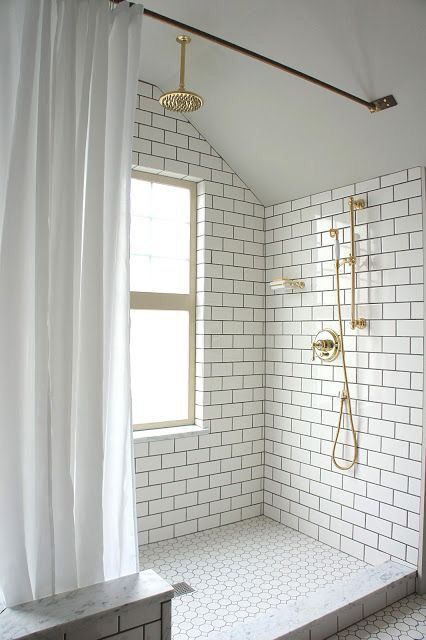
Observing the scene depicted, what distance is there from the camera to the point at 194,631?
211 centimetres

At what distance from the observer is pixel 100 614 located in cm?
143

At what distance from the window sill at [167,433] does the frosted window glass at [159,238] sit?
0.92 m

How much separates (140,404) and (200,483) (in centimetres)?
67

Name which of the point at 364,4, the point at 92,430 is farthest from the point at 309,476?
the point at 364,4

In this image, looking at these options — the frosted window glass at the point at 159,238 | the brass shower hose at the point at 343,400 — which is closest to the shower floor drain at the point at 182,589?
the brass shower hose at the point at 343,400

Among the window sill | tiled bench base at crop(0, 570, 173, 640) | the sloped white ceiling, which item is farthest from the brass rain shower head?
tiled bench base at crop(0, 570, 173, 640)

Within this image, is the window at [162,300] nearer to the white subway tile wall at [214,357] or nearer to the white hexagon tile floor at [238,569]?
the white subway tile wall at [214,357]

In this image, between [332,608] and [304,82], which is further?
[304,82]

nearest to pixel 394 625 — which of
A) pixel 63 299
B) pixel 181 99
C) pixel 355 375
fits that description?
pixel 355 375

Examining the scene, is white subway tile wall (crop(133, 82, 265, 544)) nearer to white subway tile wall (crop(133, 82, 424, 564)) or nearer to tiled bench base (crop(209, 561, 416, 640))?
white subway tile wall (crop(133, 82, 424, 564))

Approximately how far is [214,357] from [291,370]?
539mm

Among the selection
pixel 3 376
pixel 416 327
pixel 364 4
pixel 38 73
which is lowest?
pixel 3 376

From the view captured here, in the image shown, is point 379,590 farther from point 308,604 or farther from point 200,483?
point 200,483

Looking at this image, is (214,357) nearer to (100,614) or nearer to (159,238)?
(159,238)
